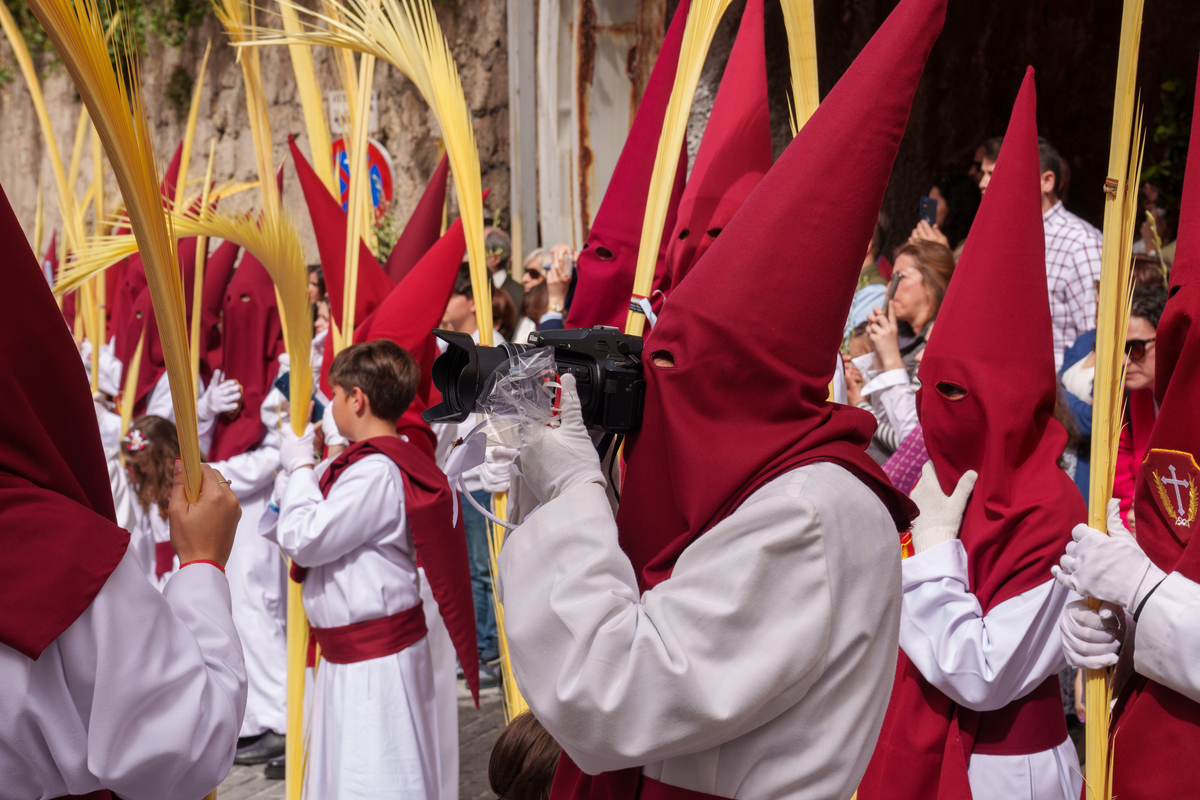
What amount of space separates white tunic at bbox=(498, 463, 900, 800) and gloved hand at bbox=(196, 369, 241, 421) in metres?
4.14

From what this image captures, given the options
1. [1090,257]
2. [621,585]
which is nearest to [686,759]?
[621,585]

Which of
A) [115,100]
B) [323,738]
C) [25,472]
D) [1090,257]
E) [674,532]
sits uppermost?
[115,100]

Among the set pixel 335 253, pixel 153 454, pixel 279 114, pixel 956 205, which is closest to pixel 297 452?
pixel 335 253

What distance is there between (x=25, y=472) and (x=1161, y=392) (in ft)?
6.26

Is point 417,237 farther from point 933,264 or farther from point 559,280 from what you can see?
point 933,264

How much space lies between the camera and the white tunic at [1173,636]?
5.56ft

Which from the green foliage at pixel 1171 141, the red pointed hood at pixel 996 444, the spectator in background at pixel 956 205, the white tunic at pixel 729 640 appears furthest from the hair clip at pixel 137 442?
the green foliage at pixel 1171 141

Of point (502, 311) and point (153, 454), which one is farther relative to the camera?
point (502, 311)

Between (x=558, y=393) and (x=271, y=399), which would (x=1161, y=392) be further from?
(x=271, y=399)

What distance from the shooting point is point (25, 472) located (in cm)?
139

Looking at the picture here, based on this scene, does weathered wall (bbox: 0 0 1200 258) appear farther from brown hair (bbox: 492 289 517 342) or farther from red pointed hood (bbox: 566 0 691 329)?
red pointed hood (bbox: 566 0 691 329)

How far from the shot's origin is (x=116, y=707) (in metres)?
1.43

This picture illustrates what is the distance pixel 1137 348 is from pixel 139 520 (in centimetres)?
456

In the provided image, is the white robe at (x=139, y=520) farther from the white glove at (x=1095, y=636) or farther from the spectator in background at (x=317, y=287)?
the white glove at (x=1095, y=636)
